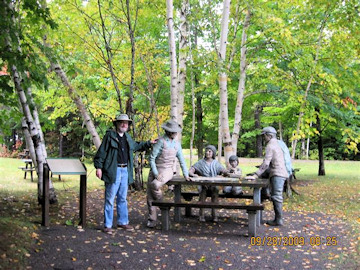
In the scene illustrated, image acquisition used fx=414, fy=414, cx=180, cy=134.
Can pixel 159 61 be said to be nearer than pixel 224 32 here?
No

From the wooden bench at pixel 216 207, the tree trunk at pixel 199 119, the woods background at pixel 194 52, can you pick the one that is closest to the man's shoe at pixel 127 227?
the wooden bench at pixel 216 207

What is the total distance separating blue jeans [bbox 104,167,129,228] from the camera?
22.7 feet

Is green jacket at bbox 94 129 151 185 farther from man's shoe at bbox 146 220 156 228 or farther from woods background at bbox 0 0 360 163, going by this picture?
woods background at bbox 0 0 360 163

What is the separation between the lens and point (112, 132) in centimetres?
700

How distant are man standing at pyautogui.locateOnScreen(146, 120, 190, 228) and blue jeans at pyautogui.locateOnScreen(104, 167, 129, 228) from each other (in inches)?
19.9

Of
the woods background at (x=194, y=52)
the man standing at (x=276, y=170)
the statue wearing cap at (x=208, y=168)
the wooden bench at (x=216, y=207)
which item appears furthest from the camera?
the woods background at (x=194, y=52)

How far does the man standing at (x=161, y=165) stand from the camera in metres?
7.39

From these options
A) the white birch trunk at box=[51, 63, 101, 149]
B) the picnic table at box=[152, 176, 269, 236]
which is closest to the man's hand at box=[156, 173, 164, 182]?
the picnic table at box=[152, 176, 269, 236]

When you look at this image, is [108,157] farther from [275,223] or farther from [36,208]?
[275,223]

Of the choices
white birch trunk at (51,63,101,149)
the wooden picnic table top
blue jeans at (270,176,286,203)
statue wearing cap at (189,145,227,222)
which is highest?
white birch trunk at (51,63,101,149)

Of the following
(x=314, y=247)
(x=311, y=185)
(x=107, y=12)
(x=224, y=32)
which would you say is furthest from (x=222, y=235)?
(x=311, y=185)

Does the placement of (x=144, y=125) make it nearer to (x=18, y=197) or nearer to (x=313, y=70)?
(x=18, y=197)

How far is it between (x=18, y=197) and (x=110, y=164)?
4397 mm

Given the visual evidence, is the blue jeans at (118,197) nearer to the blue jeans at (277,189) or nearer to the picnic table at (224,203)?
the picnic table at (224,203)
